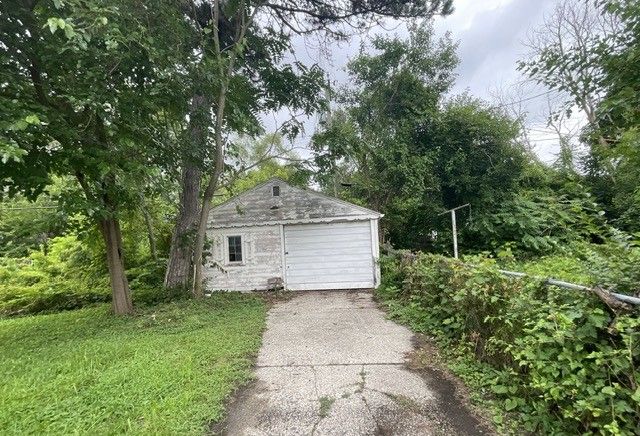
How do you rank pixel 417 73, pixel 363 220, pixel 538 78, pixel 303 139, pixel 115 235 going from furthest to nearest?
pixel 417 73
pixel 363 220
pixel 303 139
pixel 115 235
pixel 538 78

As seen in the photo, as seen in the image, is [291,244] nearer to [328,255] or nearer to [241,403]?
[328,255]

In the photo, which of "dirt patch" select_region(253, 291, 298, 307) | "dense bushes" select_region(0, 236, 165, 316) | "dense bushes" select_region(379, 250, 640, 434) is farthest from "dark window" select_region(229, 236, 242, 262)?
"dense bushes" select_region(379, 250, 640, 434)

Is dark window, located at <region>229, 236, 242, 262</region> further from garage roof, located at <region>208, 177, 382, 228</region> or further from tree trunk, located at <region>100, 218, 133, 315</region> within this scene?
tree trunk, located at <region>100, 218, 133, 315</region>

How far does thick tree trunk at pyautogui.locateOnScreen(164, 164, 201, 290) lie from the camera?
8484 mm

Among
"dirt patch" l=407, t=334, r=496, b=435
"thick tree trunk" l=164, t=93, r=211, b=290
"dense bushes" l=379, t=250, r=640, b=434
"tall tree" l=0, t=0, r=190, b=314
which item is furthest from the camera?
"thick tree trunk" l=164, t=93, r=211, b=290

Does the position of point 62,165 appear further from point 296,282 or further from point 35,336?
point 296,282

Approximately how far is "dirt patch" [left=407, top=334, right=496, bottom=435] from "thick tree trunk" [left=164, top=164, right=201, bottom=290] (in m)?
6.16

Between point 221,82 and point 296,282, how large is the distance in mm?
5564

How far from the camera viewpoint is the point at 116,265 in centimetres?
693

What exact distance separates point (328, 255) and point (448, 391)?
6450 mm

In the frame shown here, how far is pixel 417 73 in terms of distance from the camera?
41.9 ft

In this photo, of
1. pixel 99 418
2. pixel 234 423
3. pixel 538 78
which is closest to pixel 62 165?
pixel 99 418

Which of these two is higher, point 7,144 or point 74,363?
point 7,144

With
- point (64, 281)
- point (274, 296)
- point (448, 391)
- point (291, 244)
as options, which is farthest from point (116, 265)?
point (448, 391)
